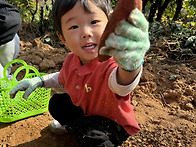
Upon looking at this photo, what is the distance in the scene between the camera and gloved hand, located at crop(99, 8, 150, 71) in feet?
2.40

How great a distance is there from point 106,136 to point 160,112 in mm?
675

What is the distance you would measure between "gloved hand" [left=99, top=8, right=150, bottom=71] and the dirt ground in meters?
0.84

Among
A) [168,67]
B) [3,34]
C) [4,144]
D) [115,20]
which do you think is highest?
[115,20]

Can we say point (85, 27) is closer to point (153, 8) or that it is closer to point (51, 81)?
point (51, 81)

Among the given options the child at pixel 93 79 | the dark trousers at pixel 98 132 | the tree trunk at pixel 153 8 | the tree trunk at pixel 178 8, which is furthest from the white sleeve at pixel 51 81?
the tree trunk at pixel 178 8

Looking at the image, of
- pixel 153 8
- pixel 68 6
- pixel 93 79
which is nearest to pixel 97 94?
pixel 93 79

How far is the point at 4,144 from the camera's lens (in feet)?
4.84

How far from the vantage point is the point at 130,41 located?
0.74m

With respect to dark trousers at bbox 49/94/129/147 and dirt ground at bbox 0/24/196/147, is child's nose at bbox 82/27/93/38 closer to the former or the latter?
dark trousers at bbox 49/94/129/147

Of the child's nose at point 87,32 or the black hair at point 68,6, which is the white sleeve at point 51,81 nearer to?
the black hair at point 68,6

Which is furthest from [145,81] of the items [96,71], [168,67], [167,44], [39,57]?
[39,57]

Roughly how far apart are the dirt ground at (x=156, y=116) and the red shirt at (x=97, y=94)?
358mm

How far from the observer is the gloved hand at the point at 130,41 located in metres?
0.73

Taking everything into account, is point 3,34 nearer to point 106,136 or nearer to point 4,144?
point 4,144
